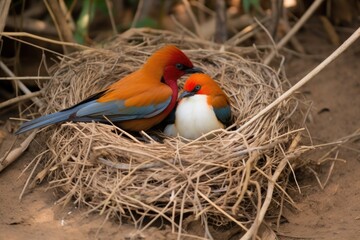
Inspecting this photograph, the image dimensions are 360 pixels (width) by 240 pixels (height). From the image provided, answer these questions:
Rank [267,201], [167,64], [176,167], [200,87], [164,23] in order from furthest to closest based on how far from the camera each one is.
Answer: [164,23] → [167,64] → [200,87] → [176,167] → [267,201]

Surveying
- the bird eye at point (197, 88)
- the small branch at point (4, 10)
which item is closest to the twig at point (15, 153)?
the small branch at point (4, 10)

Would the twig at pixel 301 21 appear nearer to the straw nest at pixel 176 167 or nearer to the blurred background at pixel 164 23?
the blurred background at pixel 164 23

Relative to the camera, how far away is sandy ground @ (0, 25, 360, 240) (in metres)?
4.70

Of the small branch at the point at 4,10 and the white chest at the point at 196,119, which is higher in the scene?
the small branch at the point at 4,10

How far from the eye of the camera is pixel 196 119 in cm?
547

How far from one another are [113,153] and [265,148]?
1062 millimetres

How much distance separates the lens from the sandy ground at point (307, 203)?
4699mm

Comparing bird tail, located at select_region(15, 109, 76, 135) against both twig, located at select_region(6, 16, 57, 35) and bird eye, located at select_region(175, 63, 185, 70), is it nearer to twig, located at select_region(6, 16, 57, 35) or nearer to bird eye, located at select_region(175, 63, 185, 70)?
bird eye, located at select_region(175, 63, 185, 70)

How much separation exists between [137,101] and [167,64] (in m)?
0.45

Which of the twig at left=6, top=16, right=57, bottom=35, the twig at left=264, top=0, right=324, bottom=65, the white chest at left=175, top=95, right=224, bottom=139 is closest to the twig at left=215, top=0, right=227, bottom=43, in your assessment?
the twig at left=264, top=0, right=324, bottom=65

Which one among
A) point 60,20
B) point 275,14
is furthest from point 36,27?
point 275,14

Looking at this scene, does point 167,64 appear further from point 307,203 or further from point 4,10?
point 307,203

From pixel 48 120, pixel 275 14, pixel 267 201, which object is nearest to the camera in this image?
pixel 267 201

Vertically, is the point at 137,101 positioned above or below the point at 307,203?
above
